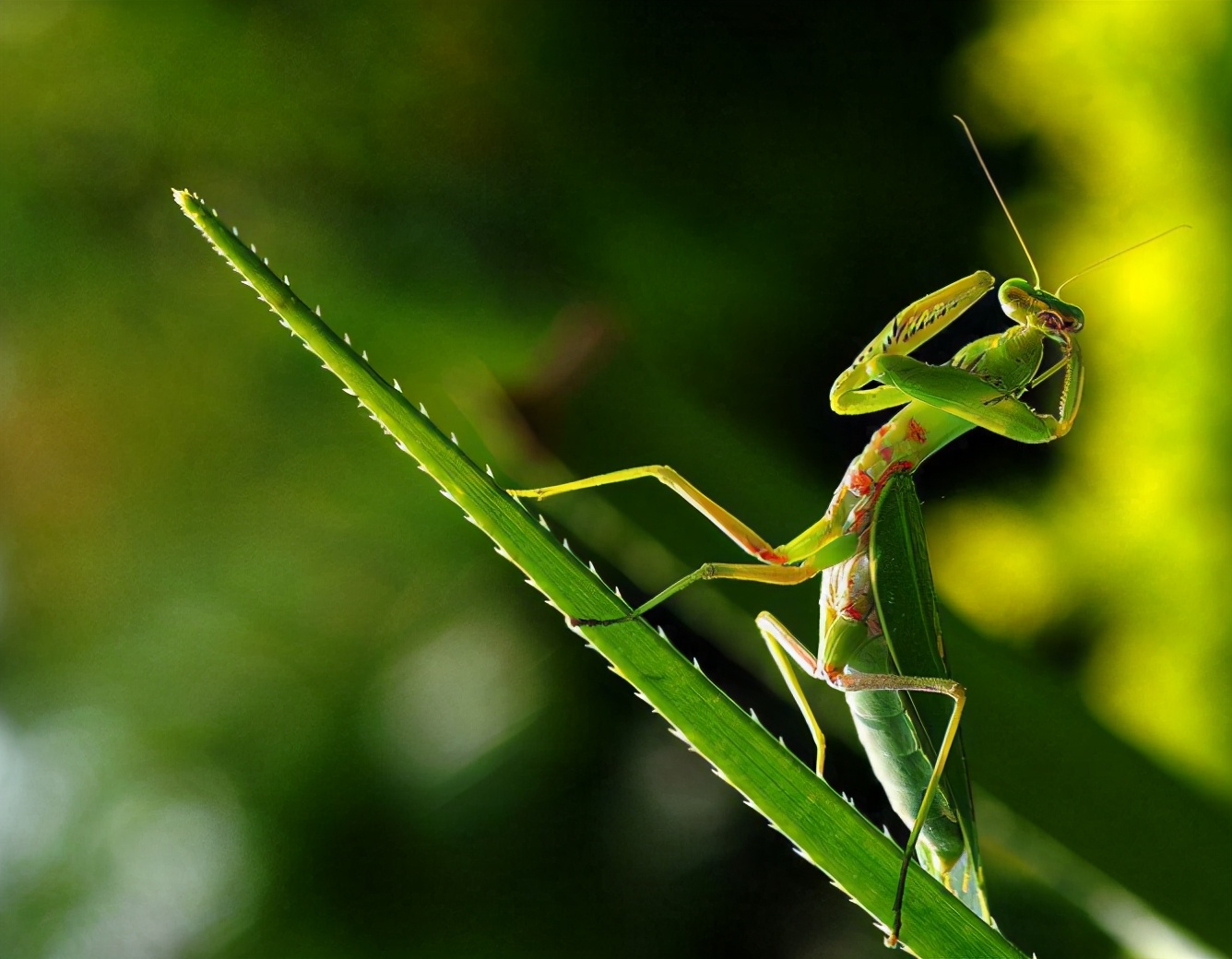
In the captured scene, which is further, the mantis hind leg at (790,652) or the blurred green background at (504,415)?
the blurred green background at (504,415)

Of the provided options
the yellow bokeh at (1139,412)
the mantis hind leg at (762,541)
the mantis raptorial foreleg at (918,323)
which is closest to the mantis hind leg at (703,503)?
the mantis hind leg at (762,541)

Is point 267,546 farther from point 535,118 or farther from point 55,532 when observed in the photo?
point 535,118

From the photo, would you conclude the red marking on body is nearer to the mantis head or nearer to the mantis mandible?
the mantis mandible

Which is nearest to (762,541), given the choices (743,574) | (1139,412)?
(743,574)

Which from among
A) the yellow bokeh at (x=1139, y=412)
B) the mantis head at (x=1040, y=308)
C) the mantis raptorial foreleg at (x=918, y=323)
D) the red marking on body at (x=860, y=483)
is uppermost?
the mantis raptorial foreleg at (x=918, y=323)

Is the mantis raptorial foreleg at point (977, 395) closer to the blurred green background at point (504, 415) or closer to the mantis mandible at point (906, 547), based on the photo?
the mantis mandible at point (906, 547)

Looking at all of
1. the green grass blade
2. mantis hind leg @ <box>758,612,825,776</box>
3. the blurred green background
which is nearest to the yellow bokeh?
the blurred green background

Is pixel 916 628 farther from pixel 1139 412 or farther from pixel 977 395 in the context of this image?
pixel 1139 412
